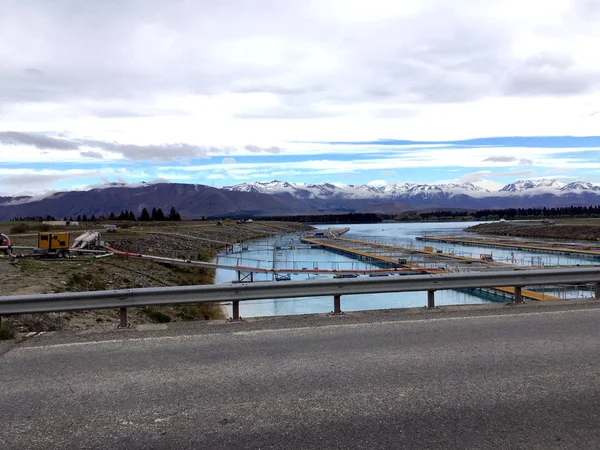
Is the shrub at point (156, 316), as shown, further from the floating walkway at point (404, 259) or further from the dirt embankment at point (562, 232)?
the dirt embankment at point (562, 232)

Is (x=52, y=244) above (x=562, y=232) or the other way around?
above

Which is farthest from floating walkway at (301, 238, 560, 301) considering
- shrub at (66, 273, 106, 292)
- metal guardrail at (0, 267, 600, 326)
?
shrub at (66, 273, 106, 292)

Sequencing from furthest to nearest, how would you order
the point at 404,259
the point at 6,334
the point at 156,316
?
the point at 404,259, the point at 156,316, the point at 6,334

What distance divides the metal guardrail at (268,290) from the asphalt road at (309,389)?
0.77 meters

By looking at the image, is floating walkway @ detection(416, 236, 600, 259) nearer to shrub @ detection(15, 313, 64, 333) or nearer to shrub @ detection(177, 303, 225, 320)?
shrub @ detection(177, 303, 225, 320)

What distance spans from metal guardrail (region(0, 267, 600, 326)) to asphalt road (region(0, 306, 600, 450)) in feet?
2.53

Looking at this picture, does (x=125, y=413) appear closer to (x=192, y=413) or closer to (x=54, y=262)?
(x=192, y=413)

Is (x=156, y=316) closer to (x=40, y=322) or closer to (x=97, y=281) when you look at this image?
(x=40, y=322)

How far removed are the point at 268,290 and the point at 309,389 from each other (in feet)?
13.4

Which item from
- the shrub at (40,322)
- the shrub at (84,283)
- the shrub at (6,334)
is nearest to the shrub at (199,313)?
the shrub at (84,283)

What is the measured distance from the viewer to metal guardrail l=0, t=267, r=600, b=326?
29.5 feet

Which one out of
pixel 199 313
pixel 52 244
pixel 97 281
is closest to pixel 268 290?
pixel 199 313

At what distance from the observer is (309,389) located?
604cm

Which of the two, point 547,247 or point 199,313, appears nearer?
point 199,313
